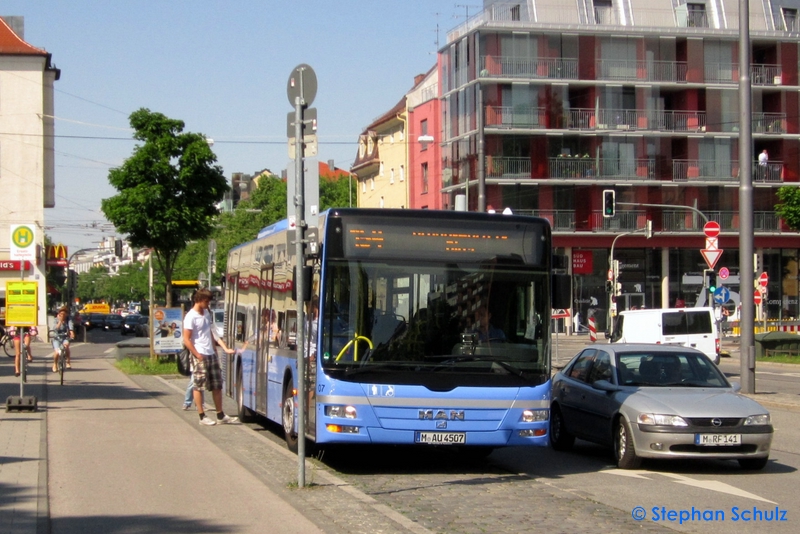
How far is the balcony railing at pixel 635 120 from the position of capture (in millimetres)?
58438

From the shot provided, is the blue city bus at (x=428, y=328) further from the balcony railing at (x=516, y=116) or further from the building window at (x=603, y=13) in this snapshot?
the building window at (x=603, y=13)

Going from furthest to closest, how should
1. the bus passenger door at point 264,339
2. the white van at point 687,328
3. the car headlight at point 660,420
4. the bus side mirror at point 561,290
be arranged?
A: the white van at point 687,328 < the bus passenger door at point 264,339 < the bus side mirror at point 561,290 < the car headlight at point 660,420

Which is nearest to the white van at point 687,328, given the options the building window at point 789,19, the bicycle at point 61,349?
the bicycle at point 61,349

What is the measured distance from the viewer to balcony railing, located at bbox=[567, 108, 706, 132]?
58.4m

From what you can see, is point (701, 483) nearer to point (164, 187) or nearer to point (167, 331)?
point (167, 331)

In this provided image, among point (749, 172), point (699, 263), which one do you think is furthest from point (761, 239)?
point (749, 172)

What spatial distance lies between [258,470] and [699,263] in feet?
172

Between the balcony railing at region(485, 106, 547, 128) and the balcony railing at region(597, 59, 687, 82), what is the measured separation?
401cm

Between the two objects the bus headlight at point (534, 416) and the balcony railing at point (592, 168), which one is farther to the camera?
the balcony railing at point (592, 168)

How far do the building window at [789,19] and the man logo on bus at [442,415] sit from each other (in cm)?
5721

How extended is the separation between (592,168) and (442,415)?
48656 mm

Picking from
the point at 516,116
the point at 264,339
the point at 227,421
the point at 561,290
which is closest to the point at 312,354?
the point at 561,290

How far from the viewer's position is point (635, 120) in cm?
5906

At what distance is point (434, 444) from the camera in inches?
439
